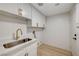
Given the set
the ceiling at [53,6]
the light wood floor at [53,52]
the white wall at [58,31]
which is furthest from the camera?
the white wall at [58,31]

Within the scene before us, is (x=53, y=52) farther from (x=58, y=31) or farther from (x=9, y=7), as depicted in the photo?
(x=9, y=7)

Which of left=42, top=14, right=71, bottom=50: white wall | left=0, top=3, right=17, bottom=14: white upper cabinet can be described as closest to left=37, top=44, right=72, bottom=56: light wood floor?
left=42, top=14, right=71, bottom=50: white wall

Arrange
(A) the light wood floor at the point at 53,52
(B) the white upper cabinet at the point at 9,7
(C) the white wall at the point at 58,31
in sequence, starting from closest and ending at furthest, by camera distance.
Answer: (B) the white upper cabinet at the point at 9,7
(A) the light wood floor at the point at 53,52
(C) the white wall at the point at 58,31

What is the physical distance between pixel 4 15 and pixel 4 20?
0.46 ft

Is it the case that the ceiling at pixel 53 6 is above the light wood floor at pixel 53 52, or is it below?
above

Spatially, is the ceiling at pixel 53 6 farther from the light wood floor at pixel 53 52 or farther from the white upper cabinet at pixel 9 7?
the light wood floor at pixel 53 52

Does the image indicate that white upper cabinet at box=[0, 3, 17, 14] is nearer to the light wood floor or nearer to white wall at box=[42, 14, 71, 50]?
the light wood floor

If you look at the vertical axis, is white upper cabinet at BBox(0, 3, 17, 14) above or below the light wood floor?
above

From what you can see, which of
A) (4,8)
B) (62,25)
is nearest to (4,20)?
(4,8)

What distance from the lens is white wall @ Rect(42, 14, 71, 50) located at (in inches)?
162

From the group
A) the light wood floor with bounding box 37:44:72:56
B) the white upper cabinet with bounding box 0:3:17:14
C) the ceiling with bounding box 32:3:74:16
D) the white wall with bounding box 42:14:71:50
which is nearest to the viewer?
the white upper cabinet with bounding box 0:3:17:14

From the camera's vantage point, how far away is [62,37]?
171 inches

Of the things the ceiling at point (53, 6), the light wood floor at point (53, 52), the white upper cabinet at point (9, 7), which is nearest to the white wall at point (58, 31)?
the light wood floor at point (53, 52)

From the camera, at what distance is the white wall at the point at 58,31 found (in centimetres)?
412
